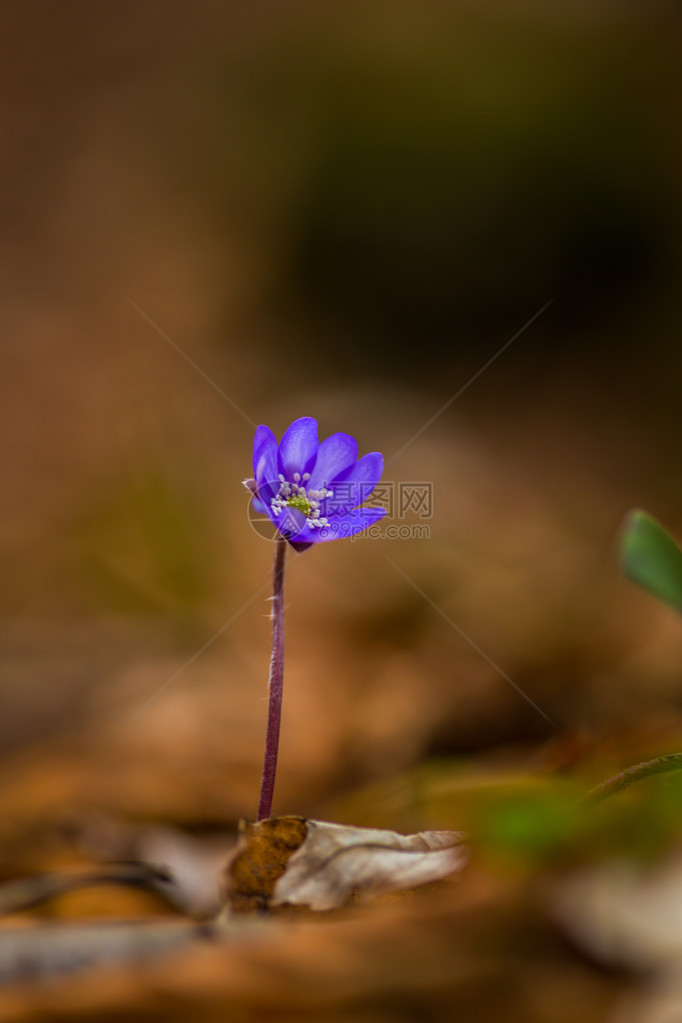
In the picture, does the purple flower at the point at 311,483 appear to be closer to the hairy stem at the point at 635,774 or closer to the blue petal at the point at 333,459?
the blue petal at the point at 333,459

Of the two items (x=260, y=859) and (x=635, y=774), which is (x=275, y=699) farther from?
(x=635, y=774)

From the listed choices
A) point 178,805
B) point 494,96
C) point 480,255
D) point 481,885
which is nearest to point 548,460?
point 480,255

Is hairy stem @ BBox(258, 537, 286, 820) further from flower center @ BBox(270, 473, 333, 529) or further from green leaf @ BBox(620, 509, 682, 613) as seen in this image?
green leaf @ BBox(620, 509, 682, 613)

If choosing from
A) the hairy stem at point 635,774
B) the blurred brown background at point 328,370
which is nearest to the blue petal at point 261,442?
the hairy stem at point 635,774

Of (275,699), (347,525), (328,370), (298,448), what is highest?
(328,370)

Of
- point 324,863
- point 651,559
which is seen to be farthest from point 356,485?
point 324,863

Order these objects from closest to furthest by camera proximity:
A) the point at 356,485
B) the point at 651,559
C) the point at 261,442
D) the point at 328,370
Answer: the point at 651,559 < the point at 261,442 < the point at 356,485 < the point at 328,370

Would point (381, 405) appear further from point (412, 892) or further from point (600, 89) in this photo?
point (412, 892)
